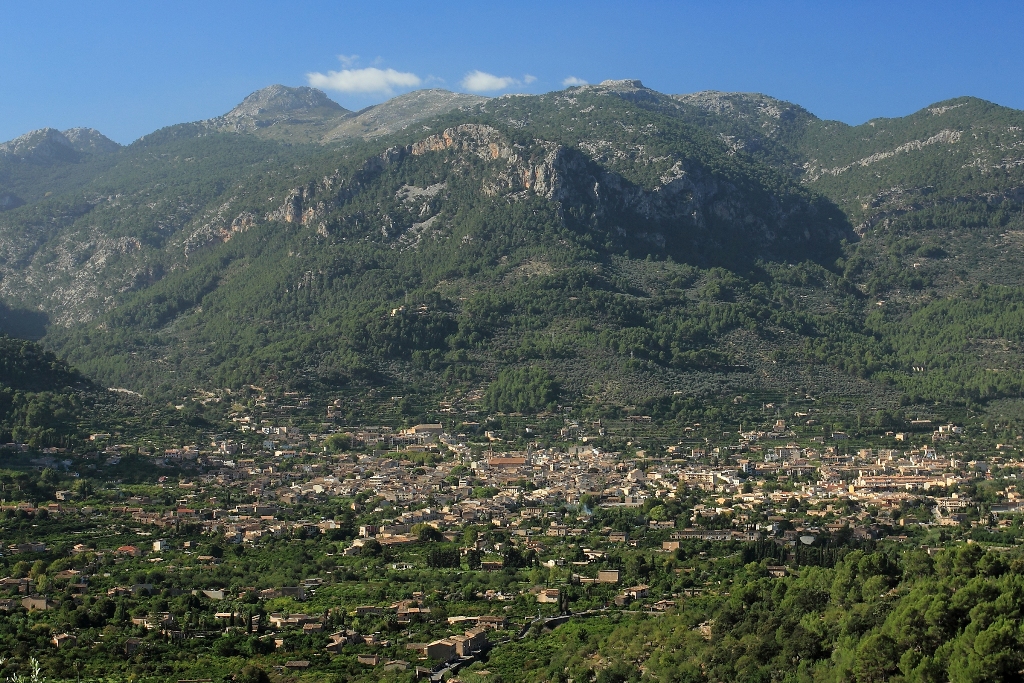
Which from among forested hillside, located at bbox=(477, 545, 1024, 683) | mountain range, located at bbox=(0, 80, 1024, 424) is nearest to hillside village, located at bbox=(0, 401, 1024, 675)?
forested hillside, located at bbox=(477, 545, 1024, 683)

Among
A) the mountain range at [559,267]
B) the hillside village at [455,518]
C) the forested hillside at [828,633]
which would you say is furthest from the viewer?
the mountain range at [559,267]

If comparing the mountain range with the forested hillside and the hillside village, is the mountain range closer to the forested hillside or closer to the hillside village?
the hillside village

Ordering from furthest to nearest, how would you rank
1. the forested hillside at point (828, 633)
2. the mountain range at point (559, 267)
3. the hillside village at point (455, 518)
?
the mountain range at point (559, 267)
the hillside village at point (455, 518)
the forested hillside at point (828, 633)

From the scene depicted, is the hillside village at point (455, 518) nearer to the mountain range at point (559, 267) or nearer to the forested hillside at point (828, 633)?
the forested hillside at point (828, 633)

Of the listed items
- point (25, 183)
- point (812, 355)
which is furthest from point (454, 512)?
point (25, 183)

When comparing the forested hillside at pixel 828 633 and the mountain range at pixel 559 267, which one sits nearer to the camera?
the forested hillside at pixel 828 633

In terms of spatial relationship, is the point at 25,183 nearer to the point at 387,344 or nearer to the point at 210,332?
the point at 210,332

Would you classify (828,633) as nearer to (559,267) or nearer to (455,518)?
(455,518)

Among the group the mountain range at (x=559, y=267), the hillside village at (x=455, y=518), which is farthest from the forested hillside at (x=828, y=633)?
the mountain range at (x=559, y=267)

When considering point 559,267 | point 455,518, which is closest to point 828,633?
point 455,518
